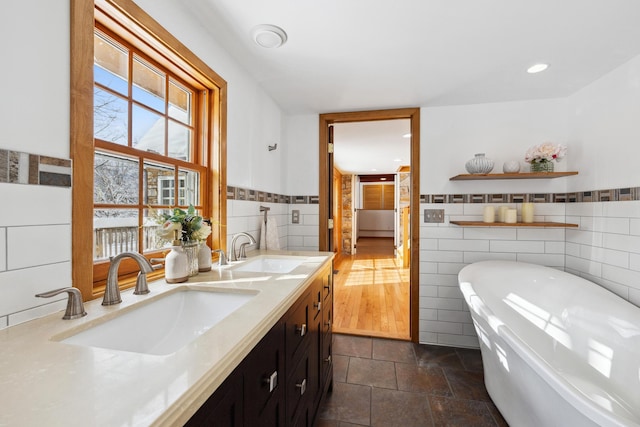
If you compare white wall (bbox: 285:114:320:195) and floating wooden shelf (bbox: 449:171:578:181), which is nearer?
floating wooden shelf (bbox: 449:171:578:181)

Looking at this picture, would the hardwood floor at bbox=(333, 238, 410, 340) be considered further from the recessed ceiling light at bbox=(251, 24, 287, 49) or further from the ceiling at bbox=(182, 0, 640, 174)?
the recessed ceiling light at bbox=(251, 24, 287, 49)

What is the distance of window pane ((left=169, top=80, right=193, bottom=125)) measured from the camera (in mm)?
1489

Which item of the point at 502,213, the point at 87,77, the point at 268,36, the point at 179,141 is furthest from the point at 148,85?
the point at 502,213

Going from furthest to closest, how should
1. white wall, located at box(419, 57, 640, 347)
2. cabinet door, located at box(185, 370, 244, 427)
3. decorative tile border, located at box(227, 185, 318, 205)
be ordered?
white wall, located at box(419, 57, 640, 347) → decorative tile border, located at box(227, 185, 318, 205) → cabinet door, located at box(185, 370, 244, 427)

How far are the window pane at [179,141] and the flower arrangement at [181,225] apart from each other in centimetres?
37

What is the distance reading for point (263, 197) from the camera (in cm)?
230

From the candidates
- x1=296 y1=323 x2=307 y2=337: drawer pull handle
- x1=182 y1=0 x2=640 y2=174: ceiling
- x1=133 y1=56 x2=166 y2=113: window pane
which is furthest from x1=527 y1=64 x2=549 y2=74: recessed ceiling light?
x1=133 y1=56 x2=166 y2=113: window pane

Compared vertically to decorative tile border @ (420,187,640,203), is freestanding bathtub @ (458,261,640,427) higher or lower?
lower

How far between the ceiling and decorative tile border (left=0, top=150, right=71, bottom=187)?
39.5 inches

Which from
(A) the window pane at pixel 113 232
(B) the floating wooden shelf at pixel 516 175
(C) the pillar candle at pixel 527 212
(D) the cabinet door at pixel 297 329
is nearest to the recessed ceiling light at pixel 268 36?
(A) the window pane at pixel 113 232

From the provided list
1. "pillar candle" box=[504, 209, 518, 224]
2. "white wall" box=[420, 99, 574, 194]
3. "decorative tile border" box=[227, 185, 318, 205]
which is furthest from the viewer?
"white wall" box=[420, 99, 574, 194]

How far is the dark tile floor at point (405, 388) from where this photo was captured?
1.65 m

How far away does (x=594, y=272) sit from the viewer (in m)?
2.06

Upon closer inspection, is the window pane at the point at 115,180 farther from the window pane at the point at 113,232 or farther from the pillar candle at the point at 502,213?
the pillar candle at the point at 502,213
